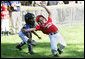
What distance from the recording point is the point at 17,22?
13789 millimetres

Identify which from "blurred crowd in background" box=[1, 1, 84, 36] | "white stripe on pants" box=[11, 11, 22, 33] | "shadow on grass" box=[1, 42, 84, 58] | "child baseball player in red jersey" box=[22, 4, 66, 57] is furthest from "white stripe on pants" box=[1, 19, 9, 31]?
"child baseball player in red jersey" box=[22, 4, 66, 57]

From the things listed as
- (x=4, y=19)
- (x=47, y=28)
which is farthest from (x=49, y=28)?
(x=4, y=19)

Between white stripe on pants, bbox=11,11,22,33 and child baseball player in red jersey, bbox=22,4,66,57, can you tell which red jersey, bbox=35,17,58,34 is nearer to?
child baseball player in red jersey, bbox=22,4,66,57

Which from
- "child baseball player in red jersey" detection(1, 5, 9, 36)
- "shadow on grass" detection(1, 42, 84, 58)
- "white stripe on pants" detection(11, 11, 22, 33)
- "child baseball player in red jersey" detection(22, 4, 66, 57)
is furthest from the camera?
"white stripe on pants" detection(11, 11, 22, 33)

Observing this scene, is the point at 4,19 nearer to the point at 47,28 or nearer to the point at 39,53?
the point at 39,53

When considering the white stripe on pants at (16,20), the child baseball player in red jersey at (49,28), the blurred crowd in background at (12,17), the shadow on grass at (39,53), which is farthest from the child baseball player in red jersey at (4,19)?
the child baseball player in red jersey at (49,28)

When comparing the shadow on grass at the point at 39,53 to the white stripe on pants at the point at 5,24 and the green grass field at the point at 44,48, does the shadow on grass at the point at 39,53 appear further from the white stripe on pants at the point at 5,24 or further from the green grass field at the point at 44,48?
the white stripe on pants at the point at 5,24

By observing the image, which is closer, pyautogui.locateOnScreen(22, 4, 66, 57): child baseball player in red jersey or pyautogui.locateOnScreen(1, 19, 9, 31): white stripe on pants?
pyautogui.locateOnScreen(22, 4, 66, 57): child baseball player in red jersey

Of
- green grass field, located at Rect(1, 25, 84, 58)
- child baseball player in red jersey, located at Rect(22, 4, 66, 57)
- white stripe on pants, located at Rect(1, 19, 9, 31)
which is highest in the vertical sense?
child baseball player in red jersey, located at Rect(22, 4, 66, 57)

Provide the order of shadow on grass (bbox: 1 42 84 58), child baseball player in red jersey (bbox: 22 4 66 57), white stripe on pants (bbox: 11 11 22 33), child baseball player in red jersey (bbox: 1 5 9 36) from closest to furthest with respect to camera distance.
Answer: child baseball player in red jersey (bbox: 22 4 66 57) < shadow on grass (bbox: 1 42 84 58) < child baseball player in red jersey (bbox: 1 5 9 36) < white stripe on pants (bbox: 11 11 22 33)

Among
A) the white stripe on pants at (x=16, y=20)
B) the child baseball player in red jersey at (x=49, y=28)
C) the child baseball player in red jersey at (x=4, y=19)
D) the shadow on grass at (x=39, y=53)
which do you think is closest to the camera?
the child baseball player in red jersey at (x=49, y=28)

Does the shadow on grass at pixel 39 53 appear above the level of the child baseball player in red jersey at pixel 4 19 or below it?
below

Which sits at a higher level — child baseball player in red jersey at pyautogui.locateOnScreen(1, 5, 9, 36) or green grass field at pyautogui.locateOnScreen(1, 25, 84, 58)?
child baseball player in red jersey at pyautogui.locateOnScreen(1, 5, 9, 36)

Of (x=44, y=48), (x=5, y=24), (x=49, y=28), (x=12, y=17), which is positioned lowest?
(x=44, y=48)
